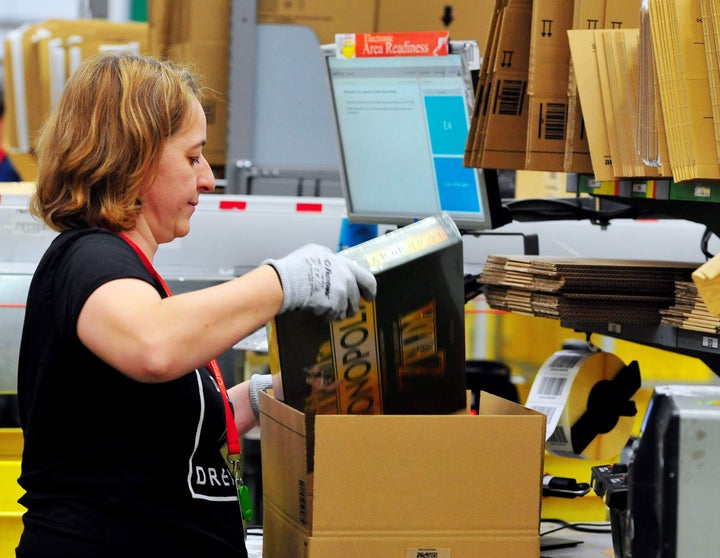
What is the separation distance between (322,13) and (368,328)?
10.4 feet

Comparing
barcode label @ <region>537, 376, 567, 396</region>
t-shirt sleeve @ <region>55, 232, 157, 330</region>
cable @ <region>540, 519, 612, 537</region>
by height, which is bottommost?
cable @ <region>540, 519, 612, 537</region>

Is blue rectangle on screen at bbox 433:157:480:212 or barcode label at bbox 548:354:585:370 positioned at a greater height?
blue rectangle on screen at bbox 433:157:480:212

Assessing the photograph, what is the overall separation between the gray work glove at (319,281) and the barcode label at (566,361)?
103 centimetres

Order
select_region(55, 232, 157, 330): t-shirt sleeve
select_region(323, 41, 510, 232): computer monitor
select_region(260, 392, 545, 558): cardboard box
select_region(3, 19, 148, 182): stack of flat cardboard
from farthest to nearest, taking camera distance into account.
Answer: select_region(3, 19, 148, 182): stack of flat cardboard < select_region(323, 41, 510, 232): computer monitor < select_region(260, 392, 545, 558): cardboard box < select_region(55, 232, 157, 330): t-shirt sleeve

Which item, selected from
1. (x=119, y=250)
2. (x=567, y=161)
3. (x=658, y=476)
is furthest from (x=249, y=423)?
(x=658, y=476)

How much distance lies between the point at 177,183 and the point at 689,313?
41.4 inches

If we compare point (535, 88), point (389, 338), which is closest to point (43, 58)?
point (535, 88)

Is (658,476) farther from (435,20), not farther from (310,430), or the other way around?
(435,20)

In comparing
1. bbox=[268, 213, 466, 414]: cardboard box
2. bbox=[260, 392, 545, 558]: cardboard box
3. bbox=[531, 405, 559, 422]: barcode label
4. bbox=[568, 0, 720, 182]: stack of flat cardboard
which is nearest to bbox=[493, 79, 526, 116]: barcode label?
bbox=[568, 0, 720, 182]: stack of flat cardboard

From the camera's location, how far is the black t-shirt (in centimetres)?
155

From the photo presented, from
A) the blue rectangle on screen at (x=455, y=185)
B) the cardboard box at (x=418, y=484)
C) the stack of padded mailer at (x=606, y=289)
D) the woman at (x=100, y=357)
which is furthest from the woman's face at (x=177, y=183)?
the blue rectangle on screen at (x=455, y=185)

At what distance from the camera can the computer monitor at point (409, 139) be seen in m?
2.88

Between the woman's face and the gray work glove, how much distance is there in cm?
22

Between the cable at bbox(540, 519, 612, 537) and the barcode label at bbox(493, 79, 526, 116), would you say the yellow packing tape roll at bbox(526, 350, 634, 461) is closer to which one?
the cable at bbox(540, 519, 612, 537)
